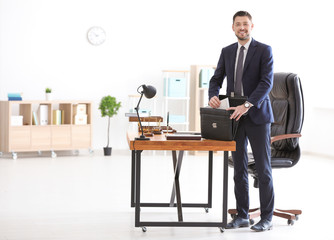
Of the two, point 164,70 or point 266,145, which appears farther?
point 164,70

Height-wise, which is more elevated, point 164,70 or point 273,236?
point 164,70

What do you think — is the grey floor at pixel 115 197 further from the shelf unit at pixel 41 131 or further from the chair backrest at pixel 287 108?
the chair backrest at pixel 287 108

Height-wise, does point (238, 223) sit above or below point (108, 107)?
below

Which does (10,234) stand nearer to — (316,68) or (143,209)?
(143,209)

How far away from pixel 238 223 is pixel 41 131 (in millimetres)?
4874

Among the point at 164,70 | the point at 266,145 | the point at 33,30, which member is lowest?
the point at 266,145

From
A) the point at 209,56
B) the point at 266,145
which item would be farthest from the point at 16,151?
the point at 266,145

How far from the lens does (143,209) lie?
5.11 metres

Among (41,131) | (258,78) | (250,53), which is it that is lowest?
(41,131)

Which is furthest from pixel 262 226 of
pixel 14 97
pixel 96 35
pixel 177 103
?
pixel 96 35

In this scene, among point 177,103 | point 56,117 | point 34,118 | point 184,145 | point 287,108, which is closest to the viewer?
point 184,145

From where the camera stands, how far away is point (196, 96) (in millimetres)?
9328

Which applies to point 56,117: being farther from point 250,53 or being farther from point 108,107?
point 250,53

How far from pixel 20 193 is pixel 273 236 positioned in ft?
9.00
